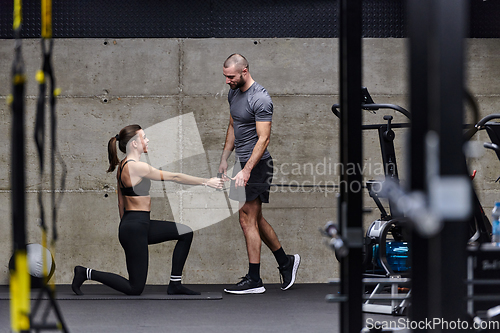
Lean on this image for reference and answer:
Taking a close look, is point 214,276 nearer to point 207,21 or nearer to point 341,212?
point 207,21

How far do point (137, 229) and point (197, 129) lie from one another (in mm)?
1137

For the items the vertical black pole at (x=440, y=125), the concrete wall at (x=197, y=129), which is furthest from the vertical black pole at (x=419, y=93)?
the concrete wall at (x=197, y=129)

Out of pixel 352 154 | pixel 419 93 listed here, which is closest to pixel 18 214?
pixel 419 93

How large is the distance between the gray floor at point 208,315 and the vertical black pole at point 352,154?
1.17 meters

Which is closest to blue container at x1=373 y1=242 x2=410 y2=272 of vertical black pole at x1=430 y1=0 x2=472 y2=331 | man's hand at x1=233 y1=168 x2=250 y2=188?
man's hand at x1=233 y1=168 x2=250 y2=188

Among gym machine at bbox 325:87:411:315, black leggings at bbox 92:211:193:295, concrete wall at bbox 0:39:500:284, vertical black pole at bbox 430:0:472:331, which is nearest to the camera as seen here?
vertical black pole at bbox 430:0:472:331

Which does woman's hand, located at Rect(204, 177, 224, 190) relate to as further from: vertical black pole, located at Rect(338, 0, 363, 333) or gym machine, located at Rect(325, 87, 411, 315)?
vertical black pole, located at Rect(338, 0, 363, 333)

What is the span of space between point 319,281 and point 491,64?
7.72 feet

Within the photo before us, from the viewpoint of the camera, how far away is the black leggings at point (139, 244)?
367 cm

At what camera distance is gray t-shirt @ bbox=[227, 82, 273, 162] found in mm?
3930

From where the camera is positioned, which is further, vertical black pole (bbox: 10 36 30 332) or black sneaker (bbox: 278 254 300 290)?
black sneaker (bbox: 278 254 300 290)

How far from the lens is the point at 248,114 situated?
398 centimetres

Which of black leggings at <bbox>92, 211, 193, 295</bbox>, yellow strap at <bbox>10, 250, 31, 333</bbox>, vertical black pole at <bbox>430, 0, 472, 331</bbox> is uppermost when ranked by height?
vertical black pole at <bbox>430, 0, 472, 331</bbox>

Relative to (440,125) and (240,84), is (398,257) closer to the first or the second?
(240,84)
